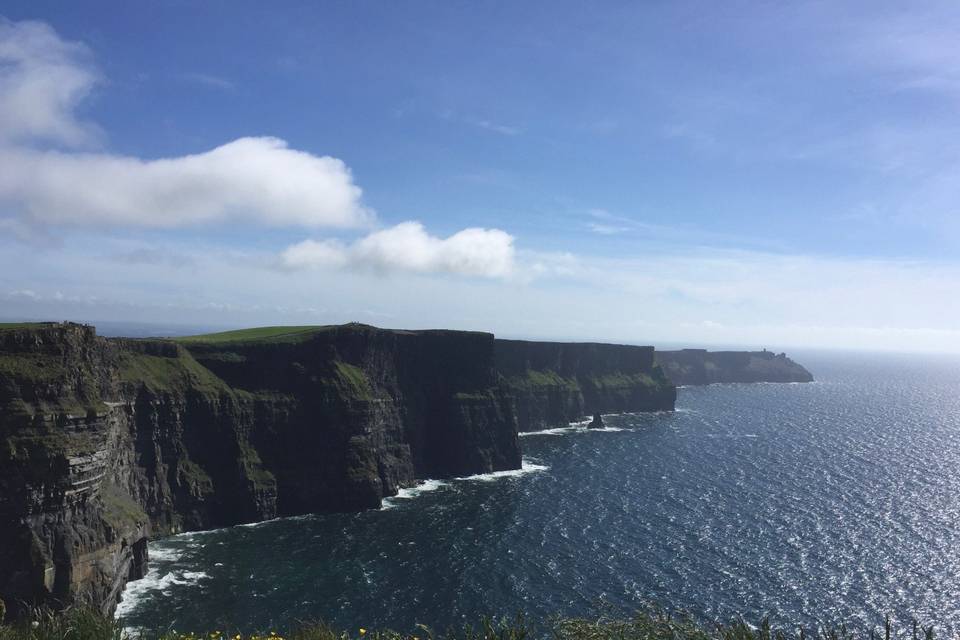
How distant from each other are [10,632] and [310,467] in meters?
74.0

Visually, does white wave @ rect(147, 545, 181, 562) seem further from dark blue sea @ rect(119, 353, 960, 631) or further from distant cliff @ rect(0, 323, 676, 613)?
distant cliff @ rect(0, 323, 676, 613)

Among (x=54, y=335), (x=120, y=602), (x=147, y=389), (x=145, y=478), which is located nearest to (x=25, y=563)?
(x=120, y=602)

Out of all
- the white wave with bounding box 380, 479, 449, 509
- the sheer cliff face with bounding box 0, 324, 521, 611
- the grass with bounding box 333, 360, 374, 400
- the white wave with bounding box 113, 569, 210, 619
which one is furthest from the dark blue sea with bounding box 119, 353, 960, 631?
the grass with bounding box 333, 360, 374, 400

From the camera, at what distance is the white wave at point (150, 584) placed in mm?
66625

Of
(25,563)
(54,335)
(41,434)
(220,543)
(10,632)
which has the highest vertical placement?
(54,335)

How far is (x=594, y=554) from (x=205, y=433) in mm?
63101

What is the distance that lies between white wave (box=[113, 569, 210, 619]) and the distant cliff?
1.37 metres

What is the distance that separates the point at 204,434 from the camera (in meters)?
100

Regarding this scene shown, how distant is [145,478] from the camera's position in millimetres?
90125

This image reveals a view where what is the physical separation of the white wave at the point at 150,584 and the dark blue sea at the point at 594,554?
32cm

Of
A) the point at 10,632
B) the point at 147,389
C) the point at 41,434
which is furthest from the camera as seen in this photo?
the point at 147,389

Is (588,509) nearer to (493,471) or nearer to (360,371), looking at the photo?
(493,471)

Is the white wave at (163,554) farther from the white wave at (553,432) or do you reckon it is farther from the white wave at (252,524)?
the white wave at (553,432)

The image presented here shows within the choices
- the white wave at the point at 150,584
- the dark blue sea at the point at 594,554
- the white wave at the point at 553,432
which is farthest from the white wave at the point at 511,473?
the white wave at the point at 150,584
